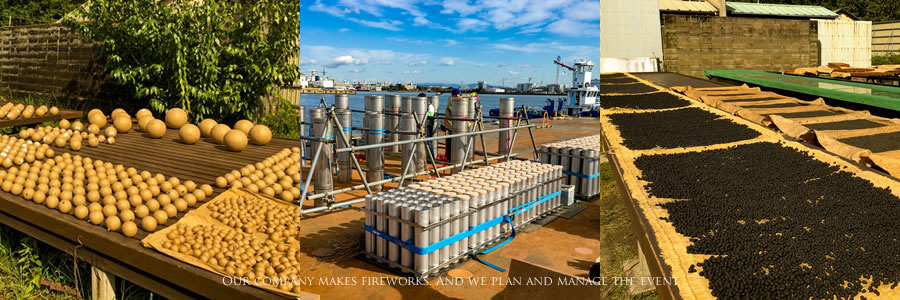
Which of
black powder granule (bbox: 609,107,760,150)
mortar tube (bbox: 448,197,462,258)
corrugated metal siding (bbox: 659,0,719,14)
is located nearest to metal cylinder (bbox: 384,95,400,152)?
black powder granule (bbox: 609,107,760,150)

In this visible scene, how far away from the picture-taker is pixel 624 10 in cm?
1588

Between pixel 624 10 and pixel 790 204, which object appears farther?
pixel 624 10

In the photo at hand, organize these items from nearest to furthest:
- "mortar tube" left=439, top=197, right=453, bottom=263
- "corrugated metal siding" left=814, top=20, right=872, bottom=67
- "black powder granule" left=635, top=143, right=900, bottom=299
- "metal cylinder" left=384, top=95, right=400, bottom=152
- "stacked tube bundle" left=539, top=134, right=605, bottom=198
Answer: "black powder granule" left=635, top=143, right=900, bottom=299 → "mortar tube" left=439, top=197, right=453, bottom=263 → "stacked tube bundle" left=539, top=134, right=605, bottom=198 → "metal cylinder" left=384, top=95, right=400, bottom=152 → "corrugated metal siding" left=814, top=20, right=872, bottom=67

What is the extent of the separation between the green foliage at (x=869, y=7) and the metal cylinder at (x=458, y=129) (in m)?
28.8

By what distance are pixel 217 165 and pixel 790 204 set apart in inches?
204

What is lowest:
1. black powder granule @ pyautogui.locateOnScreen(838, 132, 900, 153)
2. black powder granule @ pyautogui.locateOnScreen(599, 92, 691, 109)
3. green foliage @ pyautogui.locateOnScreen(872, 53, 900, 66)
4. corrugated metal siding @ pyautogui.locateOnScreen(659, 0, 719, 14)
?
black powder granule @ pyautogui.locateOnScreen(838, 132, 900, 153)

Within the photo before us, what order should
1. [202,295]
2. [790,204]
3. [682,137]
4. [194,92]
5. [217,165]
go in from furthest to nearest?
[194,92] → [682,137] → [217,165] → [790,204] → [202,295]

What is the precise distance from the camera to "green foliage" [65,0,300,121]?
7797 millimetres

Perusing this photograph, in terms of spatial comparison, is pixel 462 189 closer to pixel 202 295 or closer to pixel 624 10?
pixel 202 295

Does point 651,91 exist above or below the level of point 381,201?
above

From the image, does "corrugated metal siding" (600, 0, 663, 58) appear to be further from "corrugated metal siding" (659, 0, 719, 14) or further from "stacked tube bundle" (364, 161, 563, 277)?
"stacked tube bundle" (364, 161, 563, 277)

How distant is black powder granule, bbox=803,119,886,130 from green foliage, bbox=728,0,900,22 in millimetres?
23914

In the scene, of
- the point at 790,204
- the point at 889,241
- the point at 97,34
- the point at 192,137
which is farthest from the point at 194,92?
the point at 889,241

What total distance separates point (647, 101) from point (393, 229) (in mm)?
9079
